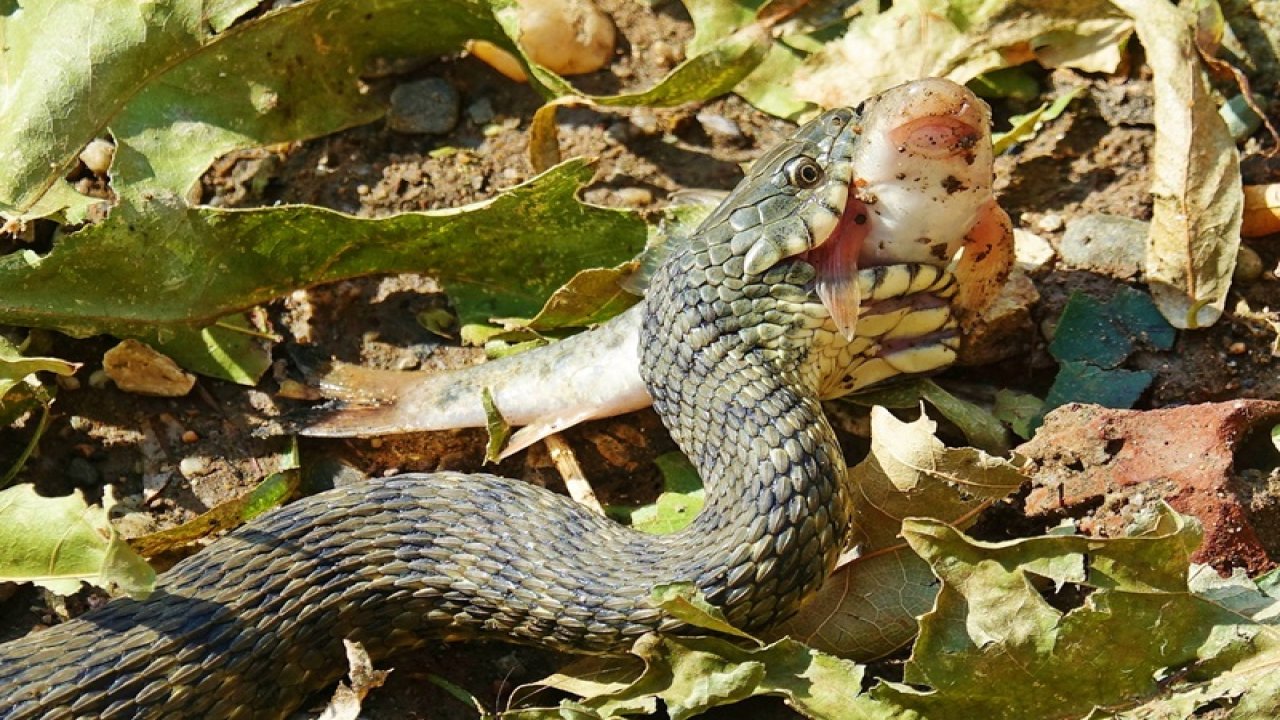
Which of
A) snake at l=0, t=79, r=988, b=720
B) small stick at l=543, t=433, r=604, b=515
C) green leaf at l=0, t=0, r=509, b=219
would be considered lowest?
small stick at l=543, t=433, r=604, b=515

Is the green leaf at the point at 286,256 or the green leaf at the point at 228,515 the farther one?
the green leaf at the point at 286,256

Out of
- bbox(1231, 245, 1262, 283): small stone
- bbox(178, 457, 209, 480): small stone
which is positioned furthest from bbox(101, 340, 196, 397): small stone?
bbox(1231, 245, 1262, 283): small stone

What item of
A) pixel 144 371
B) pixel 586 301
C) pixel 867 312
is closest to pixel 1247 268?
pixel 867 312

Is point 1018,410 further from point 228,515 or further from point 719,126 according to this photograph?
point 228,515

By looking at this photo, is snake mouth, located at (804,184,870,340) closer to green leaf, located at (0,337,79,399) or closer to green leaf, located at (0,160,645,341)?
green leaf, located at (0,160,645,341)

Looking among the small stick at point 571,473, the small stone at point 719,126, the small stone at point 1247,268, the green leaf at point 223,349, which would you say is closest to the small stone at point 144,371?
the green leaf at point 223,349

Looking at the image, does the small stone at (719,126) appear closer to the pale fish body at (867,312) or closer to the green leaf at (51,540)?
the pale fish body at (867,312)
